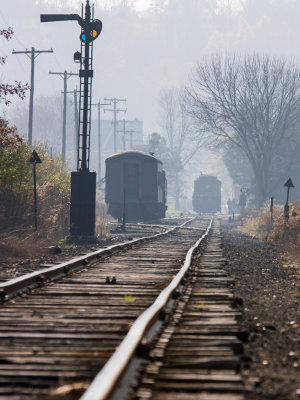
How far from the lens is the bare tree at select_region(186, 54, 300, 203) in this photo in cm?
4512

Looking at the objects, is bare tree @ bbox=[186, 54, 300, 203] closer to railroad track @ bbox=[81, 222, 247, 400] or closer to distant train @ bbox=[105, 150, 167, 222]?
distant train @ bbox=[105, 150, 167, 222]

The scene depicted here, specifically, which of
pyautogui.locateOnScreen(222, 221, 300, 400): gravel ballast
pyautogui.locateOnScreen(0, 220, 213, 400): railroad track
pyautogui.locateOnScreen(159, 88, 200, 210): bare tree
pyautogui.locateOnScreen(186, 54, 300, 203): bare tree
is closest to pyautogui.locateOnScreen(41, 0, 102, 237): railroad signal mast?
pyautogui.locateOnScreen(0, 220, 213, 400): railroad track

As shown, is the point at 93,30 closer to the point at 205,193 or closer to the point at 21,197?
the point at 21,197

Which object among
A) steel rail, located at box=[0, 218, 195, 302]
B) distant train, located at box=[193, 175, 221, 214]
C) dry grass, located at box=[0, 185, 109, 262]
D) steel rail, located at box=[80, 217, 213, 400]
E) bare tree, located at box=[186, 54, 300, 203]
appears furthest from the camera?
distant train, located at box=[193, 175, 221, 214]

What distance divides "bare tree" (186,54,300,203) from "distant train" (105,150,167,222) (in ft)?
34.8

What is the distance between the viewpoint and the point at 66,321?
594 centimetres

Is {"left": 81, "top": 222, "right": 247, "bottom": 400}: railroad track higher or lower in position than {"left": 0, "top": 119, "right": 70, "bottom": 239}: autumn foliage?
lower

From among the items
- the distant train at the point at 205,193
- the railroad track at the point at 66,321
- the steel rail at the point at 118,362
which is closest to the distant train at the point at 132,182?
the railroad track at the point at 66,321

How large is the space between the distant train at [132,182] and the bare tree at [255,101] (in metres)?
10.6

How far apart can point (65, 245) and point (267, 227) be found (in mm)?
15086

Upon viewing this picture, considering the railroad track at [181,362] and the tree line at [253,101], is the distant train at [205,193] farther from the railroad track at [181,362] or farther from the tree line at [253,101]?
the railroad track at [181,362]

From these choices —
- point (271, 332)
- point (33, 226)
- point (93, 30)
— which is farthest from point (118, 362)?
point (93, 30)

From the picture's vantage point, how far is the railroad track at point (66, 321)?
4.09 meters

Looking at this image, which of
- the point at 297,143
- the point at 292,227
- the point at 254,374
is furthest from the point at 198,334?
the point at 297,143
